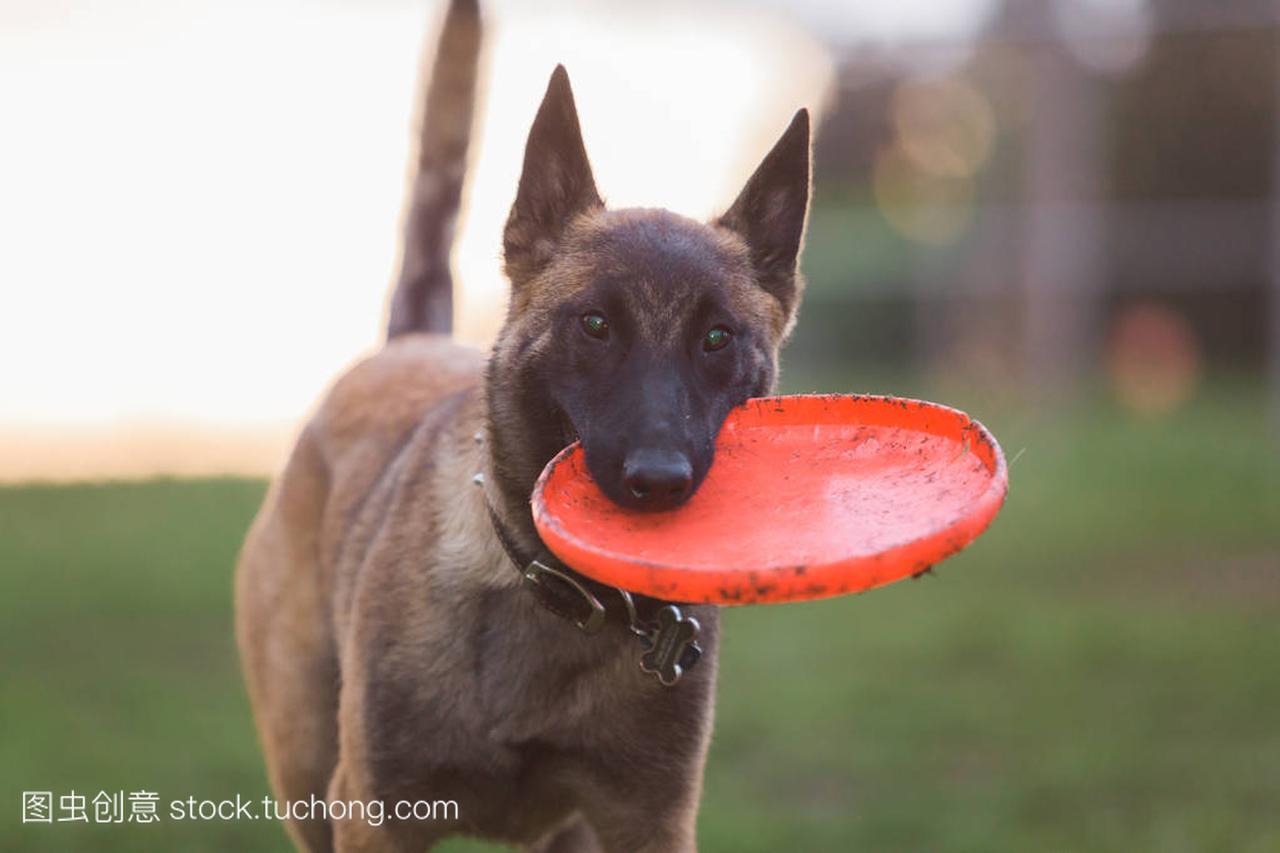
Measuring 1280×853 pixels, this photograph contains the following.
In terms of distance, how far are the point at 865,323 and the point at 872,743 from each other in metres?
16.7

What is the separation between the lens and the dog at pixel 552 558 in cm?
321

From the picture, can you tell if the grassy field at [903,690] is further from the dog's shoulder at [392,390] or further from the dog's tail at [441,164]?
the dog's tail at [441,164]

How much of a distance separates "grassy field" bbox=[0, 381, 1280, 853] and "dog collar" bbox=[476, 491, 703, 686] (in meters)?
1.72

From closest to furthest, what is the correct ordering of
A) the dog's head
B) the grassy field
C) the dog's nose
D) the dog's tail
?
the dog's nose → the dog's head → the dog's tail → the grassy field

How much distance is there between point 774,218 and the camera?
371 cm

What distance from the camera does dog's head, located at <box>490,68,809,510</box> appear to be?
304 centimetres

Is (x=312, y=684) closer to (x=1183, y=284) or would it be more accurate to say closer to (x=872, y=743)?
(x=872, y=743)

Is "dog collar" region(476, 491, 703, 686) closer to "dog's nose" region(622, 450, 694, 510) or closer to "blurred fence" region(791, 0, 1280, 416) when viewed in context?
"dog's nose" region(622, 450, 694, 510)

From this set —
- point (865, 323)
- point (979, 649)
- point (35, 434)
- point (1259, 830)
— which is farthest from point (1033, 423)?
point (1259, 830)

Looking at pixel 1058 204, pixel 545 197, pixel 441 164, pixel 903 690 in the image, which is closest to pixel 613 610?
pixel 545 197

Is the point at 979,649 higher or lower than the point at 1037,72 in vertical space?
lower

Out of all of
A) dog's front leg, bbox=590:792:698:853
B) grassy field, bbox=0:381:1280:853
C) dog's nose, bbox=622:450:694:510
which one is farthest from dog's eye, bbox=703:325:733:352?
grassy field, bbox=0:381:1280:853

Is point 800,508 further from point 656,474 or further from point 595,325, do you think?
point 595,325

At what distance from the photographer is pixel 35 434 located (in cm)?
1502
